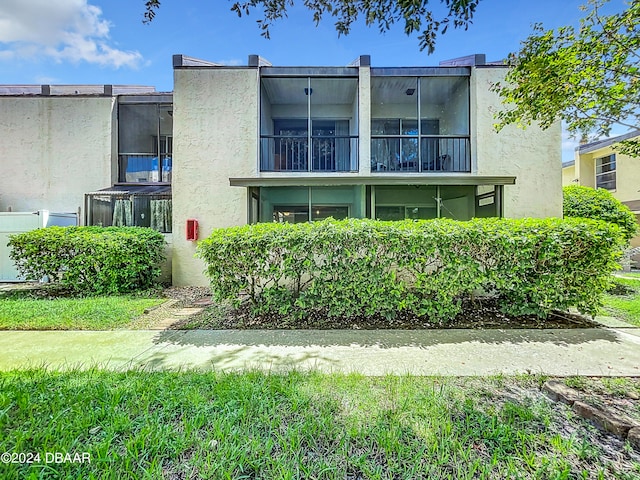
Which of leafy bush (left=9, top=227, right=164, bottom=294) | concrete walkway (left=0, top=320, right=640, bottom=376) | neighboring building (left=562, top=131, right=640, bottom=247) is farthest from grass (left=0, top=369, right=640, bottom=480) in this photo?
neighboring building (left=562, top=131, right=640, bottom=247)

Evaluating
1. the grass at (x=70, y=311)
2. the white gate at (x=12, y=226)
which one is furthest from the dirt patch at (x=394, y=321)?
the white gate at (x=12, y=226)

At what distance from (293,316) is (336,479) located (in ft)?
11.8

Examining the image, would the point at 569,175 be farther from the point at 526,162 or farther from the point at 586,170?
the point at 526,162

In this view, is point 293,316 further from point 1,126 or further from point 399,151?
point 1,126

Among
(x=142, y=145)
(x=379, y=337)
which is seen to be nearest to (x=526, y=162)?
(x=379, y=337)

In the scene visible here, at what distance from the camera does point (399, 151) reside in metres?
10.5

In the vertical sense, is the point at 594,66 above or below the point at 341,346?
above

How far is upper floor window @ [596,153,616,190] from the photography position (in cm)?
1767

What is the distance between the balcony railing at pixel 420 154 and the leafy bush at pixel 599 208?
354 cm

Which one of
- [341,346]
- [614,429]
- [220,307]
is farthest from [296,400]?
[220,307]

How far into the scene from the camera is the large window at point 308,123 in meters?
9.73

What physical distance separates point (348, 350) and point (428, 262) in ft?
6.76

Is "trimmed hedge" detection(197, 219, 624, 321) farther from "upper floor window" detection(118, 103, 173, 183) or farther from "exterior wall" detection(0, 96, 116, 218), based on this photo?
"exterior wall" detection(0, 96, 116, 218)

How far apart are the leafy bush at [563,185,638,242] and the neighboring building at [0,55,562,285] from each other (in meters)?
1.45
